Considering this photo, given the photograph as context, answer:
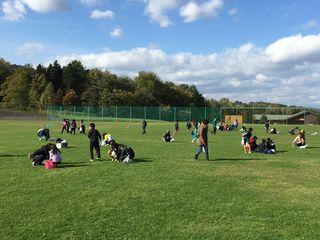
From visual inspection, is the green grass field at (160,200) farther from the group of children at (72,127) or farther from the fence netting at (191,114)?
the fence netting at (191,114)

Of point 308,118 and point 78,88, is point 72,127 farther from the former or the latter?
point 78,88

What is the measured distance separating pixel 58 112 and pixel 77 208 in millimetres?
85394

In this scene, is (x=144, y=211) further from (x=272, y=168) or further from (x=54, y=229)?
(x=272, y=168)

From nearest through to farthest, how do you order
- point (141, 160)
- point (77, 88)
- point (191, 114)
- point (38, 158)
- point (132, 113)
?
point (38, 158) → point (141, 160) → point (191, 114) → point (132, 113) → point (77, 88)

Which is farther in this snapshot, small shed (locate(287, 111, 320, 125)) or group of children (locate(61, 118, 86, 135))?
small shed (locate(287, 111, 320, 125))

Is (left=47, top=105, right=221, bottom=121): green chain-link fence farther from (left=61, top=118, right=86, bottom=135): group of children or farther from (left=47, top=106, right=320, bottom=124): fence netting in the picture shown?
(left=61, top=118, right=86, bottom=135): group of children

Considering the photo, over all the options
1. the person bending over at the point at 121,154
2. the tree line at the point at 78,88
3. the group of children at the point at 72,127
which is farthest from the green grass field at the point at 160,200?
the tree line at the point at 78,88

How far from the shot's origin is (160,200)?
11.5 metres

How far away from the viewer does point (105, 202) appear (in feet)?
37.0

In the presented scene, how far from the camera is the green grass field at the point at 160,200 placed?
29.2 ft

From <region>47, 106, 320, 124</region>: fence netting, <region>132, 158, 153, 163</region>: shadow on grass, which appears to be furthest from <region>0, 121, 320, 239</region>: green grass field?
<region>47, 106, 320, 124</region>: fence netting

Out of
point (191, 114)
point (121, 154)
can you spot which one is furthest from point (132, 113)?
point (121, 154)

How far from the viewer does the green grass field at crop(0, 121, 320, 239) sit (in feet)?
29.2

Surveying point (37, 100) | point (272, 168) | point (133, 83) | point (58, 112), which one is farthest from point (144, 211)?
point (133, 83)
